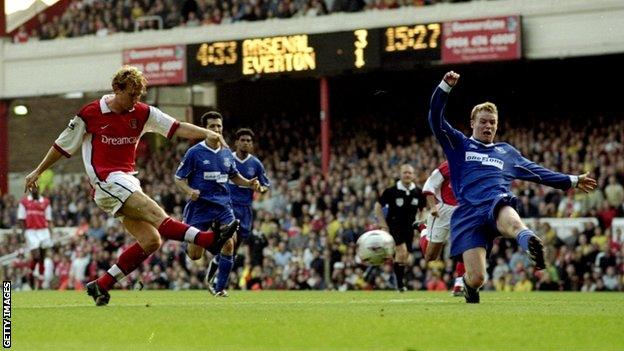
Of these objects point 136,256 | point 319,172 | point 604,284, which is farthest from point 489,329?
point 319,172

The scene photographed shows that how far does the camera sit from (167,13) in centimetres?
3694

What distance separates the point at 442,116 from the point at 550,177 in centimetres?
116

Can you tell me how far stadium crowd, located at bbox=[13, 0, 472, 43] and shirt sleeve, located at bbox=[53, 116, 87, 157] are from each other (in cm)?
1945

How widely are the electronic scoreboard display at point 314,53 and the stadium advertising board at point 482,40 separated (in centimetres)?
27

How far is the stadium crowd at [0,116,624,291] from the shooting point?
24.4m

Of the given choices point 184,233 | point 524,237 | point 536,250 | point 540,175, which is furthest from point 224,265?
point 536,250

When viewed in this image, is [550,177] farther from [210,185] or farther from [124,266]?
[210,185]

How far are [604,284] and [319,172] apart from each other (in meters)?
10.2

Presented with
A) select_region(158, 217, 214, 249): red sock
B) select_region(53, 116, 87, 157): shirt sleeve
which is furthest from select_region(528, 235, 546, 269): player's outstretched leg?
select_region(53, 116, 87, 157): shirt sleeve

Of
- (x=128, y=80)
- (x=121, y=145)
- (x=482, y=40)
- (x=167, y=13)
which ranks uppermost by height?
(x=167, y=13)

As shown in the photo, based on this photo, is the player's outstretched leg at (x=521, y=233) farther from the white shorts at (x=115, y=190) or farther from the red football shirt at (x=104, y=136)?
the white shorts at (x=115, y=190)

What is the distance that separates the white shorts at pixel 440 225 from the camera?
1736cm

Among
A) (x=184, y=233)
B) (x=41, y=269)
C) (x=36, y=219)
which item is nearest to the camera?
(x=184, y=233)

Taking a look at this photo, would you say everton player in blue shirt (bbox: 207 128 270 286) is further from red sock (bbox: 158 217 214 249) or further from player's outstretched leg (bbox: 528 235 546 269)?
player's outstretched leg (bbox: 528 235 546 269)
